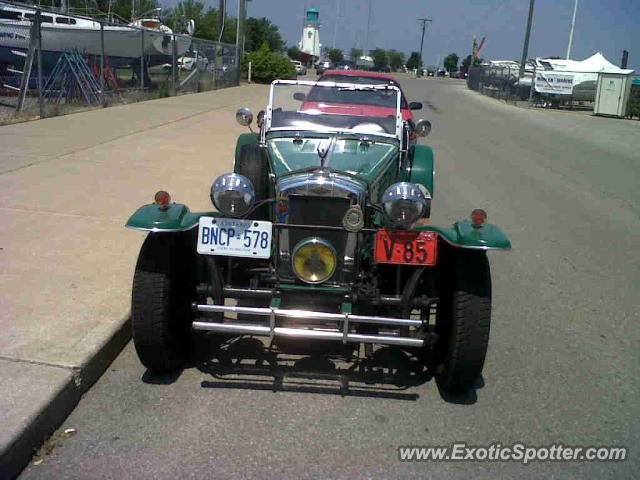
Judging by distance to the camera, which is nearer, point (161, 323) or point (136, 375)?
point (161, 323)

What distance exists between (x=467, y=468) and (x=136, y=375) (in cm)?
209

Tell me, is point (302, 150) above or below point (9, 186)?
above

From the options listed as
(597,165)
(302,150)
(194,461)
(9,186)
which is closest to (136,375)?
(194,461)

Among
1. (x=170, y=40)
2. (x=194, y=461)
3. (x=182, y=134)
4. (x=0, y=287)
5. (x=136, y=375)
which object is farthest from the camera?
(x=170, y=40)

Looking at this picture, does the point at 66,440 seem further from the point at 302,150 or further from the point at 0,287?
the point at 302,150

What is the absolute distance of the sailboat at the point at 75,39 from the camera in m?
18.0

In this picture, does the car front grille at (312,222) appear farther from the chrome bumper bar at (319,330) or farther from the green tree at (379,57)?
the green tree at (379,57)

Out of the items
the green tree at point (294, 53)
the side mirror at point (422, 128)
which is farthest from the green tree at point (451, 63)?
the side mirror at point (422, 128)

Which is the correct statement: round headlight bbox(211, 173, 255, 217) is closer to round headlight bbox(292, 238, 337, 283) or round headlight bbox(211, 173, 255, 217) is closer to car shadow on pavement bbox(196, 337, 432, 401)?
round headlight bbox(292, 238, 337, 283)

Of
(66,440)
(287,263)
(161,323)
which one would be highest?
(287,263)

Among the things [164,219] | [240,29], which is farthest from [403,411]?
[240,29]

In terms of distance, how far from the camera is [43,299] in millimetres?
4859

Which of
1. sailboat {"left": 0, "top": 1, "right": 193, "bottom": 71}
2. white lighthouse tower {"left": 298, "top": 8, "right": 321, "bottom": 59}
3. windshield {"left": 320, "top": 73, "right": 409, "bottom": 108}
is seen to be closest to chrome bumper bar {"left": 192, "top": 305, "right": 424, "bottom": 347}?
windshield {"left": 320, "top": 73, "right": 409, "bottom": 108}

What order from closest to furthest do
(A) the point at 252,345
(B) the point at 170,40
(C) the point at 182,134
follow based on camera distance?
(A) the point at 252,345, (C) the point at 182,134, (B) the point at 170,40
